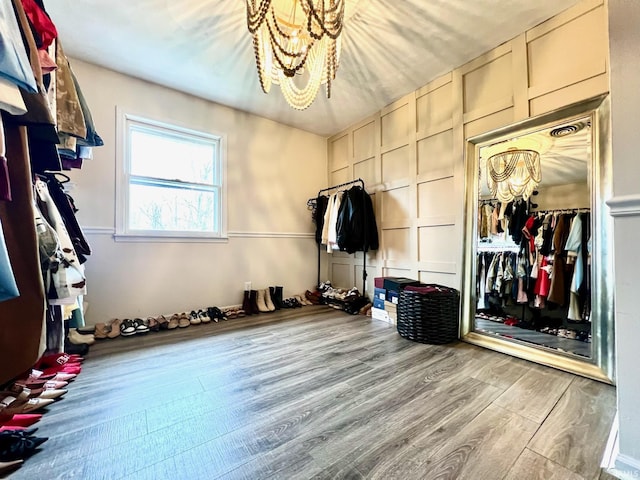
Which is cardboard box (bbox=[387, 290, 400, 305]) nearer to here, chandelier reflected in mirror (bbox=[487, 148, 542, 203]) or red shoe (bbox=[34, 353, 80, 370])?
chandelier reflected in mirror (bbox=[487, 148, 542, 203])

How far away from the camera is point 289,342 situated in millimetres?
2131

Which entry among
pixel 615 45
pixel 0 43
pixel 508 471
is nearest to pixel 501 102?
pixel 615 45

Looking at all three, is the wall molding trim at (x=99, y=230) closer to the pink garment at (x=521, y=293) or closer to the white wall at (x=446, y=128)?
the white wall at (x=446, y=128)

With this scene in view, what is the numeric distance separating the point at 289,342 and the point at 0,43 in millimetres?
2072

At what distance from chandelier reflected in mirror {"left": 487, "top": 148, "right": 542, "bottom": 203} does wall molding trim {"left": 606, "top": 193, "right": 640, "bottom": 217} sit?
3.78 ft

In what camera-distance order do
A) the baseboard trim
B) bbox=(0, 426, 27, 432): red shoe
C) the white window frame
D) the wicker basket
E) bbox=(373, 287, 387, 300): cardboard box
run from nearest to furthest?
the baseboard trim, bbox=(0, 426, 27, 432): red shoe, the wicker basket, the white window frame, bbox=(373, 287, 387, 300): cardboard box

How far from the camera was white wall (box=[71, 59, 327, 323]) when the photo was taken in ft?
7.83

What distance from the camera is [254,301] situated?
313 cm

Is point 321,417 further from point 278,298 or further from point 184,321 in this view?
point 278,298

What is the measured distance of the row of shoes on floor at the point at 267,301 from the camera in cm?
Answer: 307

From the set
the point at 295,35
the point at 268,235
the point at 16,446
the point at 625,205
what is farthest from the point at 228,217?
the point at 625,205

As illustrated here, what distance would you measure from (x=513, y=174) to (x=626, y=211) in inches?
51.3

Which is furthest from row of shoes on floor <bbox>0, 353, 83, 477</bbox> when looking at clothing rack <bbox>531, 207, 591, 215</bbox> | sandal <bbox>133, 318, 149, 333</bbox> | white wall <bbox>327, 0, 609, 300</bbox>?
clothing rack <bbox>531, 207, 591, 215</bbox>

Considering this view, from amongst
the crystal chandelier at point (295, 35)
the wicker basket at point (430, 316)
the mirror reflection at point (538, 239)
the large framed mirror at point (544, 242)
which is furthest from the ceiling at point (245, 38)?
the wicker basket at point (430, 316)
